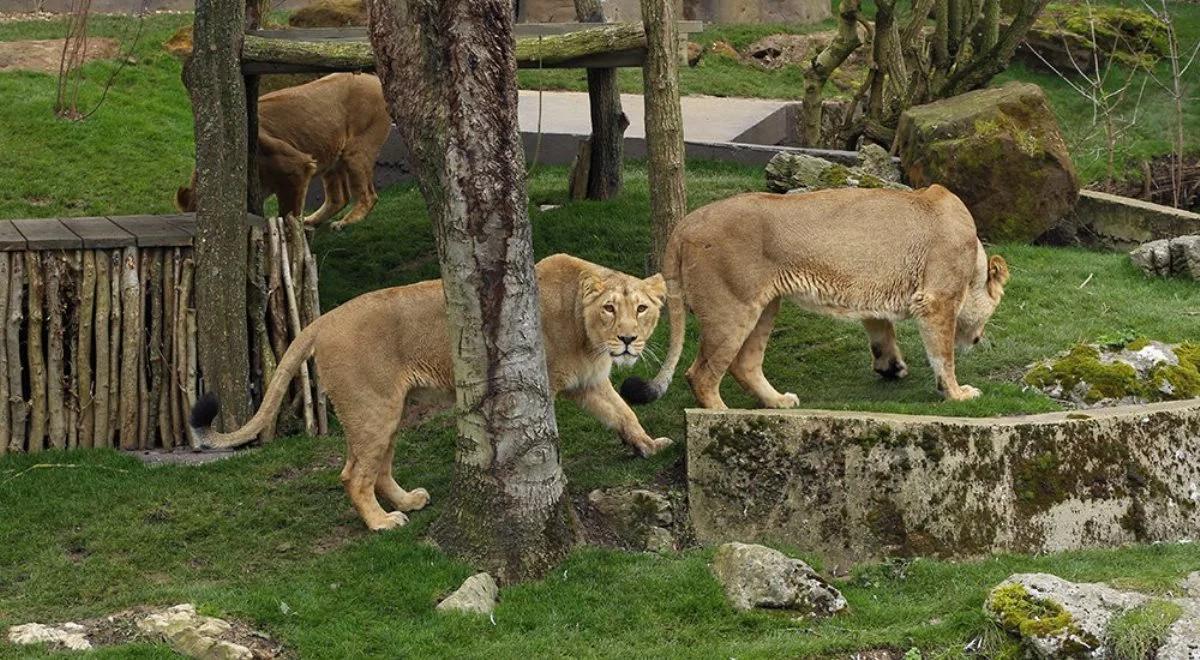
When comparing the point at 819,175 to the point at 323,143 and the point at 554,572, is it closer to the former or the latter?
the point at 323,143

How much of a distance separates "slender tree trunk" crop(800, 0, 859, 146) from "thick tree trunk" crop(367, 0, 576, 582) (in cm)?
1016

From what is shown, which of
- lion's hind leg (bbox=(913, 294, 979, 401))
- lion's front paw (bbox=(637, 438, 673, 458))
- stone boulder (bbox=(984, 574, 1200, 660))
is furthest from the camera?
lion's hind leg (bbox=(913, 294, 979, 401))

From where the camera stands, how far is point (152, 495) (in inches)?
417

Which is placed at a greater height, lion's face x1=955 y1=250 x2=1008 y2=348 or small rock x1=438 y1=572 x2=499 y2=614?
lion's face x1=955 y1=250 x2=1008 y2=348

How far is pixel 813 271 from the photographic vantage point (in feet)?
35.1

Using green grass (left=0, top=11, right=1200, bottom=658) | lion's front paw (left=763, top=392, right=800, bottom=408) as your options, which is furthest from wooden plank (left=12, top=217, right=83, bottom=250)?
lion's front paw (left=763, top=392, right=800, bottom=408)

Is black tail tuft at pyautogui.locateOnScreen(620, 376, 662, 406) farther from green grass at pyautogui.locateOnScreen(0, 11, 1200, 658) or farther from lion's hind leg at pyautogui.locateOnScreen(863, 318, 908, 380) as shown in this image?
lion's hind leg at pyautogui.locateOnScreen(863, 318, 908, 380)

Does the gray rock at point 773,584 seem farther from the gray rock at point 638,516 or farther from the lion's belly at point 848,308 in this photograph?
the lion's belly at point 848,308

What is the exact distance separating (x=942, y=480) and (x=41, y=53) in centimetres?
1545

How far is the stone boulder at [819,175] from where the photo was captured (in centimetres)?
1497

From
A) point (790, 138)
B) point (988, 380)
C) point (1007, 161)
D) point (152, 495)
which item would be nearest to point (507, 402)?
point (152, 495)

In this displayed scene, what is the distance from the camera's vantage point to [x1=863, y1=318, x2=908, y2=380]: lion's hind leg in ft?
37.3

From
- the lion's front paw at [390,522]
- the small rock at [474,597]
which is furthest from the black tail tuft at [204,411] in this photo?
the small rock at [474,597]

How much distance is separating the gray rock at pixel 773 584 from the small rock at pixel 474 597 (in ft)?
3.80
